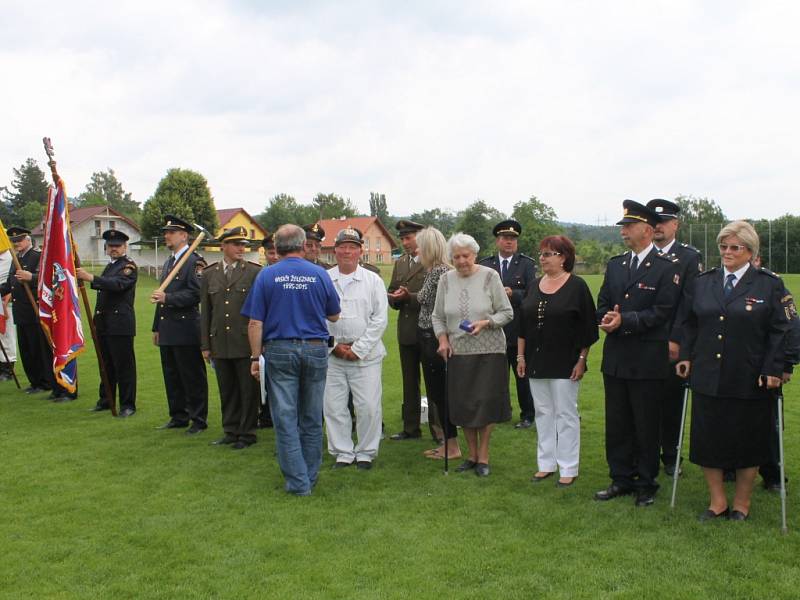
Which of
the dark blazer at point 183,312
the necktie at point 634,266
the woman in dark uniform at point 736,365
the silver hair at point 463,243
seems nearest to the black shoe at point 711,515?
the woman in dark uniform at point 736,365

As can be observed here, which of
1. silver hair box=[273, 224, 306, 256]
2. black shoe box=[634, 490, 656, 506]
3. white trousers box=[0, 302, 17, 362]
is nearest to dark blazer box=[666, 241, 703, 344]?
black shoe box=[634, 490, 656, 506]

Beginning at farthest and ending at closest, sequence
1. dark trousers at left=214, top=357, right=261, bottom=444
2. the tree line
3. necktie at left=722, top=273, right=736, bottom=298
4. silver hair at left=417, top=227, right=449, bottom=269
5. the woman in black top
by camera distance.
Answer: the tree line → dark trousers at left=214, top=357, right=261, bottom=444 → silver hair at left=417, top=227, right=449, bottom=269 → the woman in black top → necktie at left=722, top=273, right=736, bottom=298

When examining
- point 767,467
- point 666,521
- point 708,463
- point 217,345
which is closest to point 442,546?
point 666,521

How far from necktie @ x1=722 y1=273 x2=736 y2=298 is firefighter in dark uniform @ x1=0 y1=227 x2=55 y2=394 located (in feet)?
29.2

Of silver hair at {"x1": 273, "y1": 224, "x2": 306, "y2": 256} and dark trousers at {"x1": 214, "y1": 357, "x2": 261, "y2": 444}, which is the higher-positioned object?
silver hair at {"x1": 273, "y1": 224, "x2": 306, "y2": 256}

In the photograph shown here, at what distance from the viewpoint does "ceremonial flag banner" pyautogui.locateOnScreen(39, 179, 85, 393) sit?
8086 mm

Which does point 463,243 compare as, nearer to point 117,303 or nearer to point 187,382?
point 187,382

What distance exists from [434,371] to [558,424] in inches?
56.0

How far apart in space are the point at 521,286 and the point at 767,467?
3.13m

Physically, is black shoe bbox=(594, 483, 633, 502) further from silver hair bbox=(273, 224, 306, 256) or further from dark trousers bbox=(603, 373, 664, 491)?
silver hair bbox=(273, 224, 306, 256)

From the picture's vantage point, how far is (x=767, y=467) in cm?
549

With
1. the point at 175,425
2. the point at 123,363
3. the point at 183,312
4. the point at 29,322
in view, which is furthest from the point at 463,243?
the point at 29,322

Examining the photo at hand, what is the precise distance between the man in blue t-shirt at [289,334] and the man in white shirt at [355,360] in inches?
25.9

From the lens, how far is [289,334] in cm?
551
